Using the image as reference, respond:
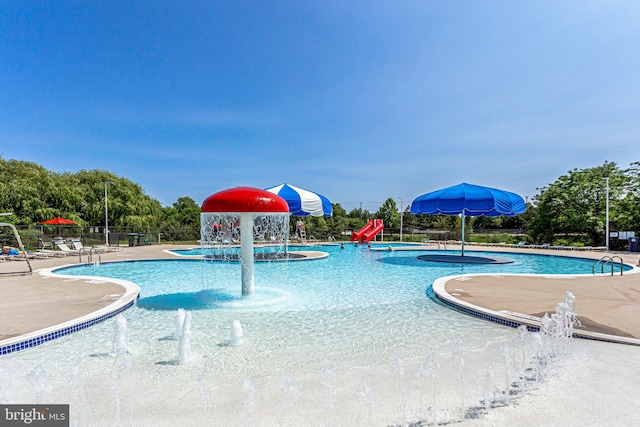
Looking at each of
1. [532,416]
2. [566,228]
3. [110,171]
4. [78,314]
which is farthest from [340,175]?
[532,416]

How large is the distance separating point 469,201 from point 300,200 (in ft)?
22.7

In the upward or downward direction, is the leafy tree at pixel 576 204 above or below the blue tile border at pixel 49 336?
above

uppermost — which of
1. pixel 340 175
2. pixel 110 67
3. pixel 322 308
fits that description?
pixel 110 67

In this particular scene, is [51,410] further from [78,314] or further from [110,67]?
[110,67]

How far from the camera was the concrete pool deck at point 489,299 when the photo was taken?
16.3 feet

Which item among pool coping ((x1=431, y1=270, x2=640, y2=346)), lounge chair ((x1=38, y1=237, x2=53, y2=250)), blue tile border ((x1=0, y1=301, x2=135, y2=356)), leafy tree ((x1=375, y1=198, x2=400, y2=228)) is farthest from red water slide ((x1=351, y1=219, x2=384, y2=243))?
blue tile border ((x1=0, y1=301, x2=135, y2=356))

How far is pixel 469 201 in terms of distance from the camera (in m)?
13.6

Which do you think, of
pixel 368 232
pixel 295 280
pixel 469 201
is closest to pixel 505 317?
pixel 295 280

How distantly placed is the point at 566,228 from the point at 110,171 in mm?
41042

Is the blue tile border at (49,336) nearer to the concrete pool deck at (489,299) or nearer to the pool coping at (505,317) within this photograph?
the concrete pool deck at (489,299)

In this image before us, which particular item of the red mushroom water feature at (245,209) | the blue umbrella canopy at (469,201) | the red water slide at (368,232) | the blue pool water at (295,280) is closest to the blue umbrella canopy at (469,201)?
the blue umbrella canopy at (469,201)

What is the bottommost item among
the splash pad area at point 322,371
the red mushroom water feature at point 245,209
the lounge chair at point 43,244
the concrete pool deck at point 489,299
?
the splash pad area at point 322,371

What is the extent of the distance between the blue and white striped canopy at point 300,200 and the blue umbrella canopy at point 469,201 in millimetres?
4172

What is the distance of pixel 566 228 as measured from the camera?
21.6 m
